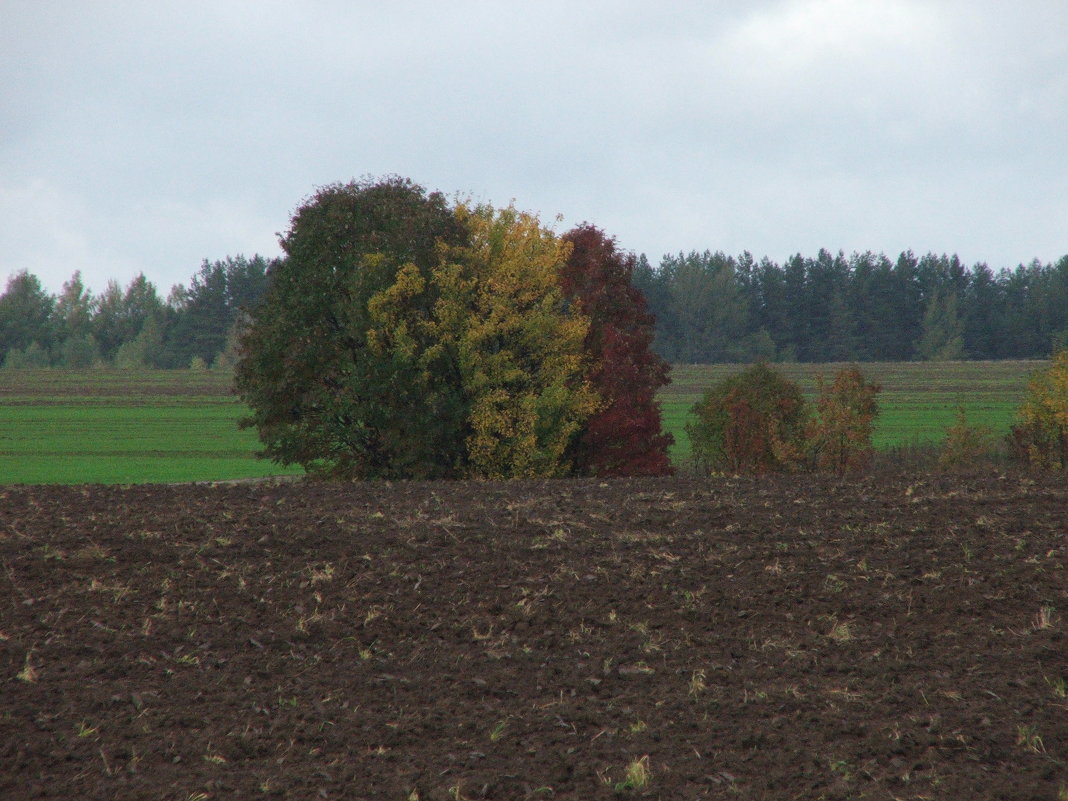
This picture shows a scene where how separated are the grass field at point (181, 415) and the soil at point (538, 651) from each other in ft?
82.6

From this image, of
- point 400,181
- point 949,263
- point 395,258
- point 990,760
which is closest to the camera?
point 990,760

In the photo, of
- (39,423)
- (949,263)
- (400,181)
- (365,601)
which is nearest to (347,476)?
(400,181)

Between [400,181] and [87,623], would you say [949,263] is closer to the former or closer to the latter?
[400,181]

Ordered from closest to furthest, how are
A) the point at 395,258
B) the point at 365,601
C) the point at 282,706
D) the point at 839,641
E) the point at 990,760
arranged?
1. the point at 990,760
2. the point at 282,706
3. the point at 839,641
4. the point at 365,601
5. the point at 395,258

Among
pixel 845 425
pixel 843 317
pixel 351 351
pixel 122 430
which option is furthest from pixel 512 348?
pixel 843 317

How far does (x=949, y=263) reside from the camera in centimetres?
14875

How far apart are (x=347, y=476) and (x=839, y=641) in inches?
972

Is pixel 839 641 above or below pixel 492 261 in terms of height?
below

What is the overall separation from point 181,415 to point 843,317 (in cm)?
8092

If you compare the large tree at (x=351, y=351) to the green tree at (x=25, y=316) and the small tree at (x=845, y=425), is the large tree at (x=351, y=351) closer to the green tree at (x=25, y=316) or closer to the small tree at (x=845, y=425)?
the small tree at (x=845, y=425)

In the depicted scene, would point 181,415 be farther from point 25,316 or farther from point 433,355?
point 25,316

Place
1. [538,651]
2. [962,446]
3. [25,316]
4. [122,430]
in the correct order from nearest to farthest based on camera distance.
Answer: [538,651] < [962,446] < [122,430] < [25,316]

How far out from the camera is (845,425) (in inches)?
1706

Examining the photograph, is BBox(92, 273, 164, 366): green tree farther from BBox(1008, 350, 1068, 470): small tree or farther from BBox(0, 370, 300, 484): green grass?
BBox(1008, 350, 1068, 470): small tree
